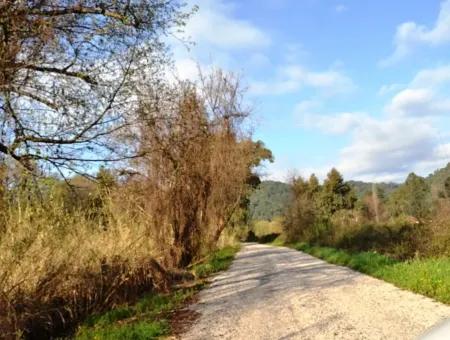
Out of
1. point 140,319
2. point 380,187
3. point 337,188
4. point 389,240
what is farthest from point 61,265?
point 380,187

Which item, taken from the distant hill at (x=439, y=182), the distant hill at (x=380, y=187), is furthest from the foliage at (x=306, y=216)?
the distant hill at (x=380, y=187)

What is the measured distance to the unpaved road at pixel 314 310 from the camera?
25.6 feet

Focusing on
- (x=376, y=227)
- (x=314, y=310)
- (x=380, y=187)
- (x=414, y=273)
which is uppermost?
(x=380, y=187)

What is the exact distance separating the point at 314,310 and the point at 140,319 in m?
3.42

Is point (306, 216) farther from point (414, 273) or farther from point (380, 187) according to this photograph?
point (380, 187)

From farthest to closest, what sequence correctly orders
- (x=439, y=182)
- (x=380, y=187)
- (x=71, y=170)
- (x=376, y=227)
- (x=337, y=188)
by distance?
(x=380, y=187) < (x=337, y=188) < (x=439, y=182) < (x=376, y=227) < (x=71, y=170)

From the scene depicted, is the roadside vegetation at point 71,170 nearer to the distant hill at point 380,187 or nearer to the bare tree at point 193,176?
the bare tree at point 193,176

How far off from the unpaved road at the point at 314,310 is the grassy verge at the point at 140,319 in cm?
55

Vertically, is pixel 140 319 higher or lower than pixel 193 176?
lower

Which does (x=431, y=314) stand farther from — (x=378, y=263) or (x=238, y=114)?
(x=238, y=114)

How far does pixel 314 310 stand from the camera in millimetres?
9500

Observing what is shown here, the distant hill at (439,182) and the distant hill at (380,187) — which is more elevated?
the distant hill at (380,187)

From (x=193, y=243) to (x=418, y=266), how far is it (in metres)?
8.95

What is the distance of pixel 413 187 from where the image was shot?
195ft
